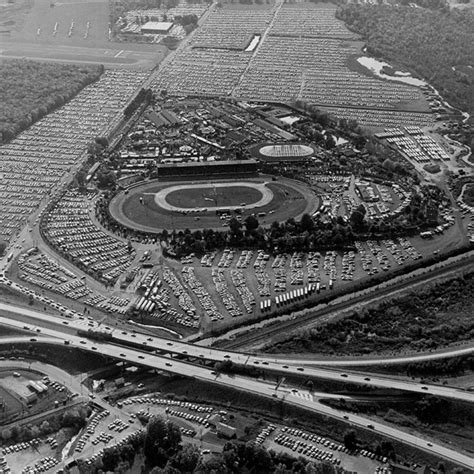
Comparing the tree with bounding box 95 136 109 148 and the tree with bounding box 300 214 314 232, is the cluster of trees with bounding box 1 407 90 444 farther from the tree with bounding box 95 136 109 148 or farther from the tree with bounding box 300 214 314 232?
the tree with bounding box 95 136 109 148

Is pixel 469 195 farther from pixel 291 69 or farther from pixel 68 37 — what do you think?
pixel 68 37

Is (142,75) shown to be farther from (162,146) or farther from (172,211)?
(172,211)

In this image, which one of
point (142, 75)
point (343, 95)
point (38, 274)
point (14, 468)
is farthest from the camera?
point (142, 75)

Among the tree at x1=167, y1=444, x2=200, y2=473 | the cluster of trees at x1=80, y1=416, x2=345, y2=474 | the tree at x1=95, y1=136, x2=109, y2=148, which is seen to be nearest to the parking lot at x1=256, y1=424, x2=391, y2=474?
the cluster of trees at x1=80, y1=416, x2=345, y2=474

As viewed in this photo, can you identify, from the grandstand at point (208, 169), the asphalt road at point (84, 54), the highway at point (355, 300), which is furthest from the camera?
the asphalt road at point (84, 54)

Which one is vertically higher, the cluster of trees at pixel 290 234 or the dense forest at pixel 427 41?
the dense forest at pixel 427 41

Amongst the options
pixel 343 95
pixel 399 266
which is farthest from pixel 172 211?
pixel 343 95

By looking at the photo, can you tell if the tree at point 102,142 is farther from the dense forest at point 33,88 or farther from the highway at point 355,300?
the highway at point 355,300

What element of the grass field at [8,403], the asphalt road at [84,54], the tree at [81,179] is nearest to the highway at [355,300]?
the grass field at [8,403]
